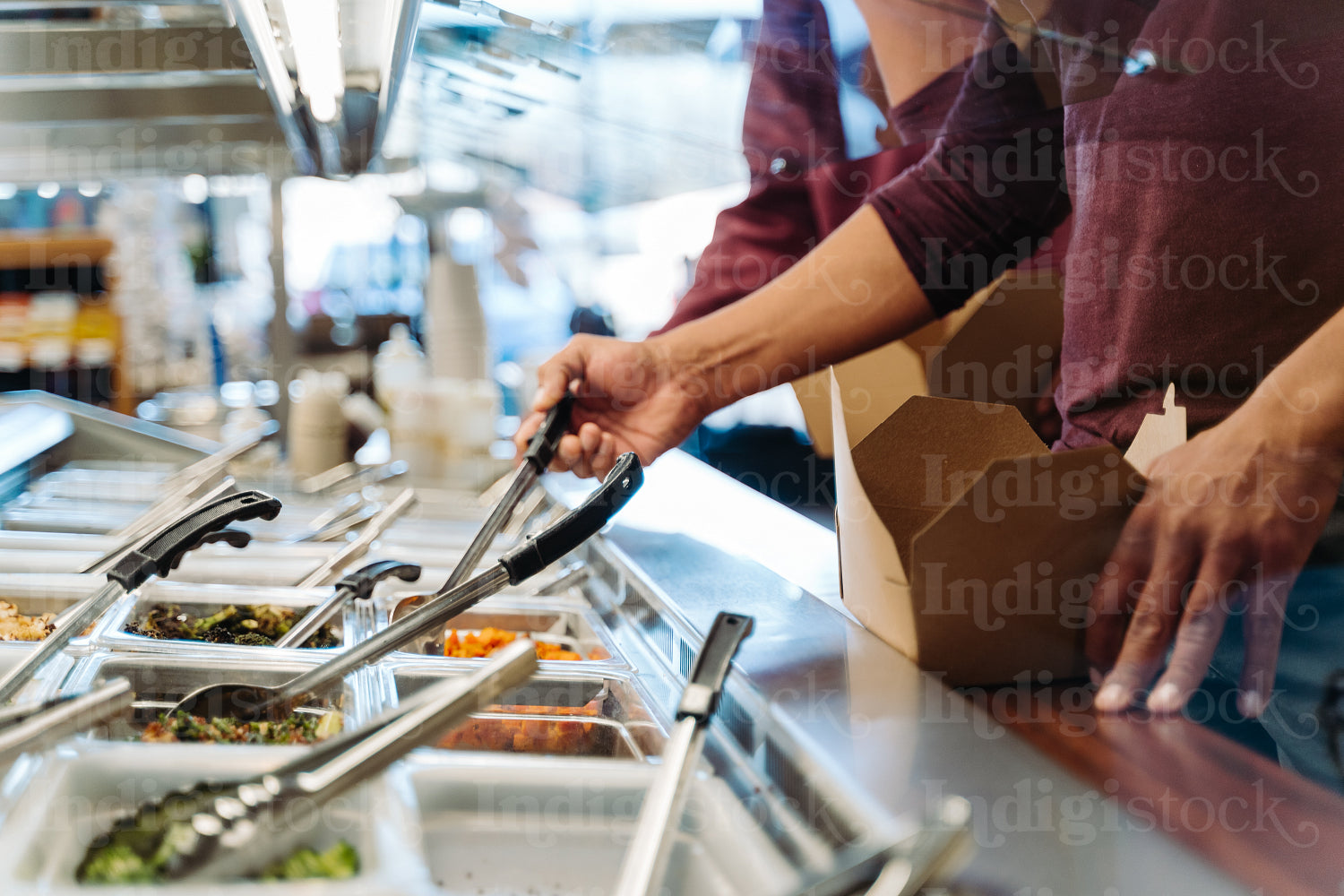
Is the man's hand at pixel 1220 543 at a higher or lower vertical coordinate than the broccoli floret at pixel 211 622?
higher

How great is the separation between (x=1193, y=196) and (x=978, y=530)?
48 centimetres

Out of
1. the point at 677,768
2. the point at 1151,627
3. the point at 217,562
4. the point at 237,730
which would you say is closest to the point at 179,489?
the point at 217,562

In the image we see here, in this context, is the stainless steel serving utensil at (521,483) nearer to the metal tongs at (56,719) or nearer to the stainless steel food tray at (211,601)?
the stainless steel food tray at (211,601)

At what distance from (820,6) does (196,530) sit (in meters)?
1.10

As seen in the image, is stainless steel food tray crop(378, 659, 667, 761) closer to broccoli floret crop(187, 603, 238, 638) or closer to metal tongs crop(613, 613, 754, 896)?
metal tongs crop(613, 613, 754, 896)

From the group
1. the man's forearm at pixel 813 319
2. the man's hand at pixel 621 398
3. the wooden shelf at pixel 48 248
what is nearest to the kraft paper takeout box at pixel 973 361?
the man's forearm at pixel 813 319

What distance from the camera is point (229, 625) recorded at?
1.07 meters

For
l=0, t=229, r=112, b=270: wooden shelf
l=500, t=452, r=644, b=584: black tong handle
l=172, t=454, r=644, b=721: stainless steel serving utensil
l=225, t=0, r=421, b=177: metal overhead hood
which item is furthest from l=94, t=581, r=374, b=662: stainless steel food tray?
l=0, t=229, r=112, b=270: wooden shelf

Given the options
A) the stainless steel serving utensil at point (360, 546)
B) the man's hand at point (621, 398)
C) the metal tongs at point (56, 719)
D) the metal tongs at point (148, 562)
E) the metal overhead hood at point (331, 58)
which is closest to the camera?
the metal tongs at point (56, 719)

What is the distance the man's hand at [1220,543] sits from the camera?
63 centimetres

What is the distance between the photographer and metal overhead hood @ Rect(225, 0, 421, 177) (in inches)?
37.7

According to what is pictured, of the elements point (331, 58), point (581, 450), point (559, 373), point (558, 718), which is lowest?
point (558, 718)

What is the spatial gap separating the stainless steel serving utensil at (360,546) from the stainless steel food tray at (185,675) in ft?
1.04

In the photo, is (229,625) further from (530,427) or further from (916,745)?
(916,745)
